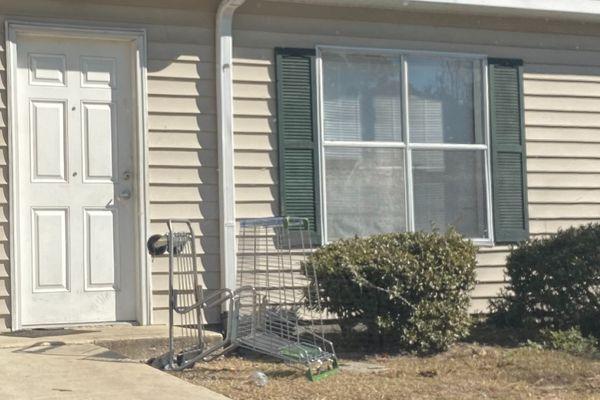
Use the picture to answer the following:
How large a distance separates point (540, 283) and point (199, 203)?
2969 mm

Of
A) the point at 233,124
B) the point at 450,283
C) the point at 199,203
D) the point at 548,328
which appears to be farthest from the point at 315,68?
the point at 548,328

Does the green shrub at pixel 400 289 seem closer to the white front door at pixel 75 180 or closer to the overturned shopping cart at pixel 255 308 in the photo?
the overturned shopping cart at pixel 255 308

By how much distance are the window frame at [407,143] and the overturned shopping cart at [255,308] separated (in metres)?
0.94

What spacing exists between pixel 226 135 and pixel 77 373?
8.77ft

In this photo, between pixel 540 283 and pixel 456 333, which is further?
pixel 540 283

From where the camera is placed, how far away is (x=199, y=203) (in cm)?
771

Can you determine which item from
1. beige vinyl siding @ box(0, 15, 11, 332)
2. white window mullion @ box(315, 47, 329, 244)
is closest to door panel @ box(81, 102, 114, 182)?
beige vinyl siding @ box(0, 15, 11, 332)

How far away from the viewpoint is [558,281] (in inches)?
309

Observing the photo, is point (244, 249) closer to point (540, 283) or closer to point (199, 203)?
point (199, 203)

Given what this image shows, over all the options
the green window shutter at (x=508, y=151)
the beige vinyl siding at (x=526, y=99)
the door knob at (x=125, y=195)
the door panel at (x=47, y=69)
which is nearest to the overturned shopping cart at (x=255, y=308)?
the door knob at (x=125, y=195)

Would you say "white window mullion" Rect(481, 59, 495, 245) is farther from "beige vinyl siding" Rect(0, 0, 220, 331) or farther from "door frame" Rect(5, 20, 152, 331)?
"door frame" Rect(5, 20, 152, 331)

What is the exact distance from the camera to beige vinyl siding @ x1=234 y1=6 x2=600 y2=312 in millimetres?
7945

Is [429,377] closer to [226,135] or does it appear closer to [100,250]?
[226,135]

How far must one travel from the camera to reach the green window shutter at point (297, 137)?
800cm
